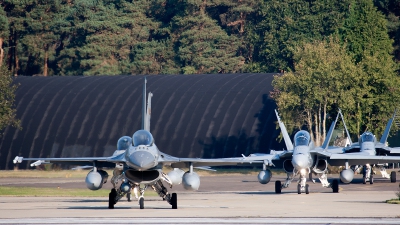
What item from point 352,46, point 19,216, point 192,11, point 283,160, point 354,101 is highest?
point 192,11

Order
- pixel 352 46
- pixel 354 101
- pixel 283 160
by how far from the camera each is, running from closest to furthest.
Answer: pixel 283 160
pixel 354 101
pixel 352 46

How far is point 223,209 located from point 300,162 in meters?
8.52

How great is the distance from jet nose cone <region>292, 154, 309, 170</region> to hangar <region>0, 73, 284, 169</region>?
26151mm

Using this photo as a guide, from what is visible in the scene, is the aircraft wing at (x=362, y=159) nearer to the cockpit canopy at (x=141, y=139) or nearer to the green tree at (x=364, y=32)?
the cockpit canopy at (x=141, y=139)

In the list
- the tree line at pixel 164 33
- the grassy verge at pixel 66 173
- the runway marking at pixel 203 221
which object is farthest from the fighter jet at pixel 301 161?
the tree line at pixel 164 33

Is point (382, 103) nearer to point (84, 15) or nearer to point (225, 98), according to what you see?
point (225, 98)

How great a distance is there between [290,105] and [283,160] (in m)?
20.6

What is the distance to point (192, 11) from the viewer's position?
4053 inches

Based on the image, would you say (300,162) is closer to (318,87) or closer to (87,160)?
(87,160)

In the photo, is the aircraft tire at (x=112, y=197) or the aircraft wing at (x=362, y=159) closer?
the aircraft tire at (x=112, y=197)

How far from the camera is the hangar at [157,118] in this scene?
62.1m

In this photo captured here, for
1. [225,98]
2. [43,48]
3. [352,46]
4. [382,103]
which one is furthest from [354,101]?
[43,48]

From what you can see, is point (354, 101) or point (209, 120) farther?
point (209, 120)

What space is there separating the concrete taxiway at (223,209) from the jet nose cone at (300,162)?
1.18 metres
